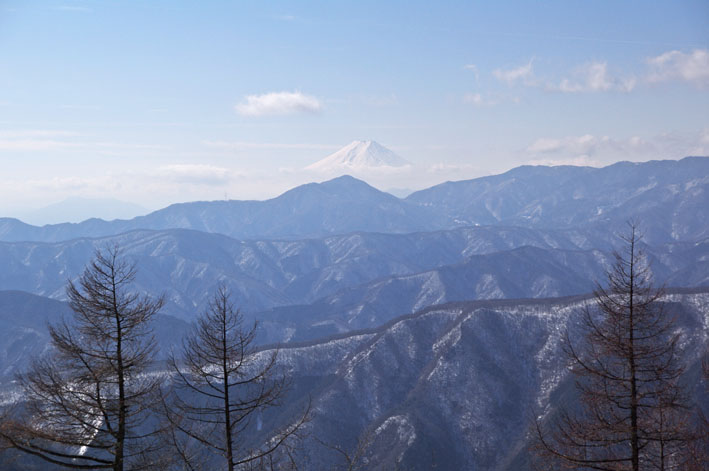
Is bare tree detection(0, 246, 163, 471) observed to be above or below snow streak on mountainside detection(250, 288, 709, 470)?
above

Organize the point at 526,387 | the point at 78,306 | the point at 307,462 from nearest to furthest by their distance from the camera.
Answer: the point at 78,306 < the point at 307,462 < the point at 526,387

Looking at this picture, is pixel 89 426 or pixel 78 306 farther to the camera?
pixel 78 306

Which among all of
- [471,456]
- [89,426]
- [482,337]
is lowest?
[471,456]

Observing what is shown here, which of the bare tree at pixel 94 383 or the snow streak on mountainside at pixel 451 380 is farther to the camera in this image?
the snow streak on mountainside at pixel 451 380

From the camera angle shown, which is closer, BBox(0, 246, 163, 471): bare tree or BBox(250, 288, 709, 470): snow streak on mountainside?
BBox(0, 246, 163, 471): bare tree

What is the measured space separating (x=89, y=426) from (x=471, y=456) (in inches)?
3580

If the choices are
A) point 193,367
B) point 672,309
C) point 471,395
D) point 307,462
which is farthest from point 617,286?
point 672,309

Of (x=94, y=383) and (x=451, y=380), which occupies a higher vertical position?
(x=94, y=383)

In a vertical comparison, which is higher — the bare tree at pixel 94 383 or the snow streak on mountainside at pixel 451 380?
the bare tree at pixel 94 383

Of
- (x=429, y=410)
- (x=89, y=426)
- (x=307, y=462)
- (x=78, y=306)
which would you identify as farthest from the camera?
(x=429, y=410)

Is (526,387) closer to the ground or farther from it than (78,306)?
closer to the ground

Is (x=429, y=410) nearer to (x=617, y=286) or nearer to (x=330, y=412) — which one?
(x=330, y=412)

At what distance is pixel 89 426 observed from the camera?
16312 millimetres

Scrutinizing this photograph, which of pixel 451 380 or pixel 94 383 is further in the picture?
pixel 451 380
